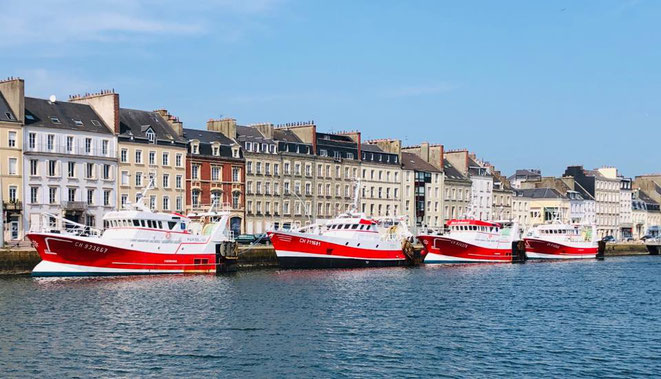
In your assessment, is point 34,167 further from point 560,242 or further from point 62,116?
point 560,242

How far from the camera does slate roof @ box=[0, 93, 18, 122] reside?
80000mm

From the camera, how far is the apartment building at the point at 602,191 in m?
160

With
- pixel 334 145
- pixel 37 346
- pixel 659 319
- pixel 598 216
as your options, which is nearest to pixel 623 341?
pixel 659 319

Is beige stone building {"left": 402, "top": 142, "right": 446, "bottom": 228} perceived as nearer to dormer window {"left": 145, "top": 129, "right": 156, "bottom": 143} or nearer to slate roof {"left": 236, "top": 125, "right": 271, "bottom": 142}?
slate roof {"left": 236, "top": 125, "right": 271, "bottom": 142}

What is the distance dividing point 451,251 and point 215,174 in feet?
82.3

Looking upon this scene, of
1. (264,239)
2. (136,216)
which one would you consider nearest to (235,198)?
(264,239)

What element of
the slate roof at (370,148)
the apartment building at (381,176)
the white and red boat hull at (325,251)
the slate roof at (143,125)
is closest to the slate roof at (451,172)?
the apartment building at (381,176)

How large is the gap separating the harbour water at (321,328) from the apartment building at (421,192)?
183 ft

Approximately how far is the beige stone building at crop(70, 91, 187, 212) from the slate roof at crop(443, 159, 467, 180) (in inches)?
1840

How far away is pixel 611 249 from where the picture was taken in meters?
132

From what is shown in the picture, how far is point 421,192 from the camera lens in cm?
12606

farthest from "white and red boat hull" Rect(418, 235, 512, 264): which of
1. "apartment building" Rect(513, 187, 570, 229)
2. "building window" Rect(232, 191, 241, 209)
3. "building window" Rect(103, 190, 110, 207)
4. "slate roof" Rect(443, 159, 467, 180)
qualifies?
"apartment building" Rect(513, 187, 570, 229)

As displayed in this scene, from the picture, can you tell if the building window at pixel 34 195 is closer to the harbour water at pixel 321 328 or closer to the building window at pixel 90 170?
the building window at pixel 90 170

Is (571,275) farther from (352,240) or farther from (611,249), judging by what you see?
(611,249)
